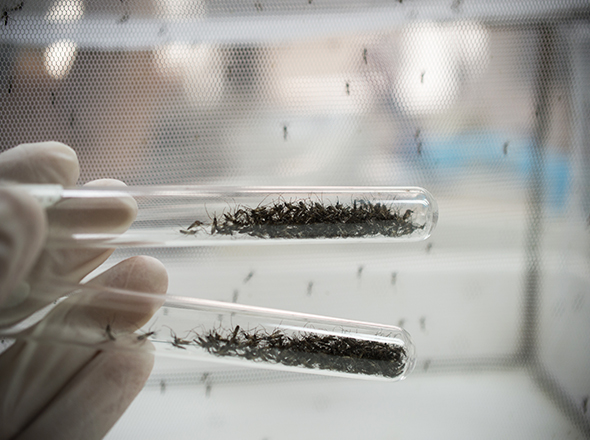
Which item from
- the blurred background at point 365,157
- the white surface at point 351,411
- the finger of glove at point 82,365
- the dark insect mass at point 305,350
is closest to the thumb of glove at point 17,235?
the finger of glove at point 82,365

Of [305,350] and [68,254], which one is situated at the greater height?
[68,254]

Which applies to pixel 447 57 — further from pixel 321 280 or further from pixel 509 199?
pixel 321 280

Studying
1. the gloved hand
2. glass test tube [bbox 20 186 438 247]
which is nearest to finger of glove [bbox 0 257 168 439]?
the gloved hand

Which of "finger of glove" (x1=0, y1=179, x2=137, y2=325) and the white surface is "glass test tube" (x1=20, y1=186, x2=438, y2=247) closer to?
"finger of glove" (x1=0, y1=179, x2=137, y2=325)

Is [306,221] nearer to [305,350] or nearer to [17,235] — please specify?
[305,350]

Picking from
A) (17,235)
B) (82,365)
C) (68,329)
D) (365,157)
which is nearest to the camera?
(17,235)

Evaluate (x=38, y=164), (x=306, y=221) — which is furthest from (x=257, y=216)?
(x=38, y=164)

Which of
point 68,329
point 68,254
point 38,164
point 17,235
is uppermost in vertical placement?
point 38,164

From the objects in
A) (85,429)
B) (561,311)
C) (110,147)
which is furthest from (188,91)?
(561,311)
